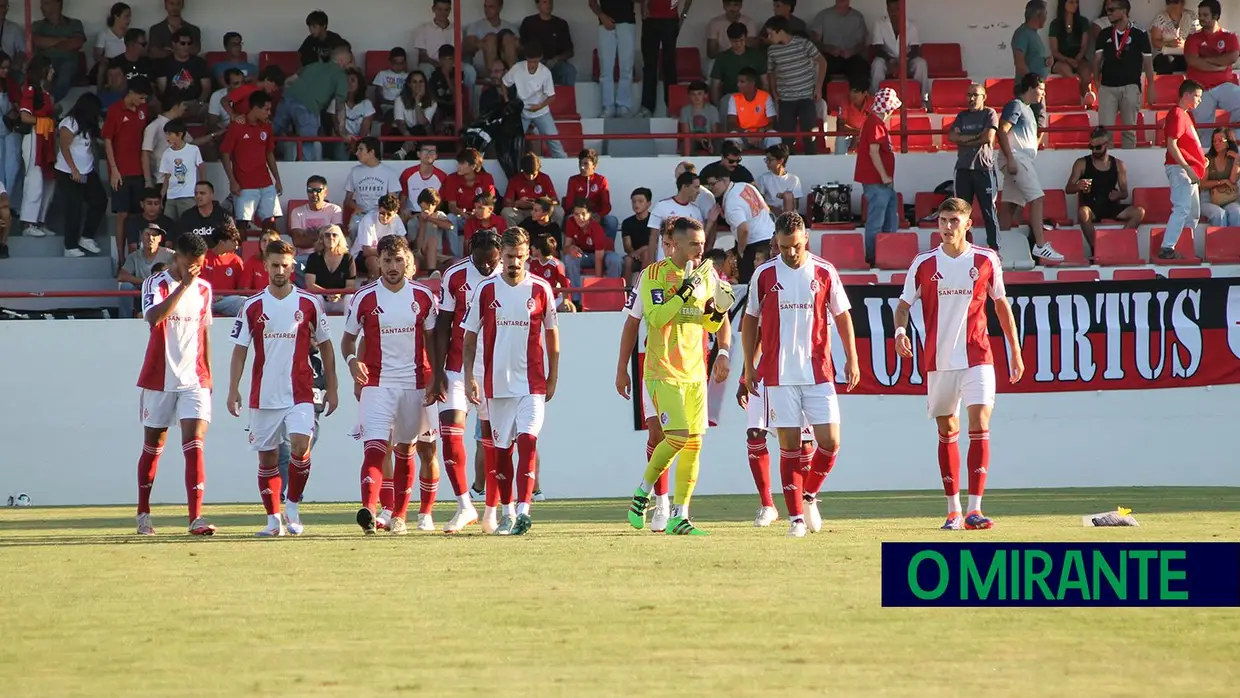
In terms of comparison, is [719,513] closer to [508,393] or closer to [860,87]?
[508,393]

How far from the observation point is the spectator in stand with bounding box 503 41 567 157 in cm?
2020

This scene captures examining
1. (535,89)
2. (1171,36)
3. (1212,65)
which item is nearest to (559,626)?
(535,89)

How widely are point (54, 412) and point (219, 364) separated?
1785 millimetres

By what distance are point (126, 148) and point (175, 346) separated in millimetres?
7773

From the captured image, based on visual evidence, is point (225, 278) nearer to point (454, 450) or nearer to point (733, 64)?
point (454, 450)

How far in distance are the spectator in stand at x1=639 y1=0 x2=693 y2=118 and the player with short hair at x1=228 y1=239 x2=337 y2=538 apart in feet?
36.6

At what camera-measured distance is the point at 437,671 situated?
605 cm

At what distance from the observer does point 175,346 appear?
11656 millimetres

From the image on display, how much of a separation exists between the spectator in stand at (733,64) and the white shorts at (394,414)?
11.0 metres

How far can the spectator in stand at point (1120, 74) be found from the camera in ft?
68.4

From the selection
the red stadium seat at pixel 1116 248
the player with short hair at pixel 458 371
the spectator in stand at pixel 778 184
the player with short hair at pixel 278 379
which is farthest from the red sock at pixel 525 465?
the red stadium seat at pixel 1116 248

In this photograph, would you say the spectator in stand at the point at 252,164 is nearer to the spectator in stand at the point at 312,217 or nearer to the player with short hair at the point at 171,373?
the spectator in stand at the point at 312,217

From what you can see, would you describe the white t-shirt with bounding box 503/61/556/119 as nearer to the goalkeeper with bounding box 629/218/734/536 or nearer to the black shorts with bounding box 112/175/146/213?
the black shorts with bounding box 112/175/146/213

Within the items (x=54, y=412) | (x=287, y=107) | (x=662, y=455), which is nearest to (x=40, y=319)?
(x=54, y=412)
